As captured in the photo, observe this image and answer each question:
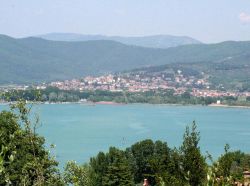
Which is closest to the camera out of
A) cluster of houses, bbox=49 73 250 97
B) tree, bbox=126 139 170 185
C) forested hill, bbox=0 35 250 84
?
tree, bbox=126 139 170 185

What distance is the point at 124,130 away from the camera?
44.2 m

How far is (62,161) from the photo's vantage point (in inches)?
1111

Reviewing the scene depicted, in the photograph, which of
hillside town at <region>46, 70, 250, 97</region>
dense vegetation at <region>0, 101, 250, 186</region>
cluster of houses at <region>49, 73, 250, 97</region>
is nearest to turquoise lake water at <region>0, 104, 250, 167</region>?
dense vegetation at <region>0, 101, 250, 186</region>

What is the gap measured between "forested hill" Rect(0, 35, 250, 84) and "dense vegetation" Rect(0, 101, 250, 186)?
10998cm

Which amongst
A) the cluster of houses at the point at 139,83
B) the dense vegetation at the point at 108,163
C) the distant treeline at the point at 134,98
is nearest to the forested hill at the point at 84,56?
the cluster of houses at the point at 139,83

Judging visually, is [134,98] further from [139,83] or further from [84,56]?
[84,56]

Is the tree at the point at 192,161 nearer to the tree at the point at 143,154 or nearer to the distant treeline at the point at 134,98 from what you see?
the tree at the point at 143,154

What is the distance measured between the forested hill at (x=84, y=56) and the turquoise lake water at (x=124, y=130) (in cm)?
7244

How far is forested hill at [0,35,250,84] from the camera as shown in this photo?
143 meters

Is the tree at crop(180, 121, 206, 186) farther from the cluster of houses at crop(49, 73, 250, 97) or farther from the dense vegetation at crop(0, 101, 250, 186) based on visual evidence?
the cluster of houses at crop(49, 73, 250, 97)

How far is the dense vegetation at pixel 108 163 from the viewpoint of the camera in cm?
521

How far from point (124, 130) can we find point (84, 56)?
142 m

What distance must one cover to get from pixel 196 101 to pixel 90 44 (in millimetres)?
123453

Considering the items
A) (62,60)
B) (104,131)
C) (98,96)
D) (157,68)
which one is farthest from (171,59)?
(104,131)
